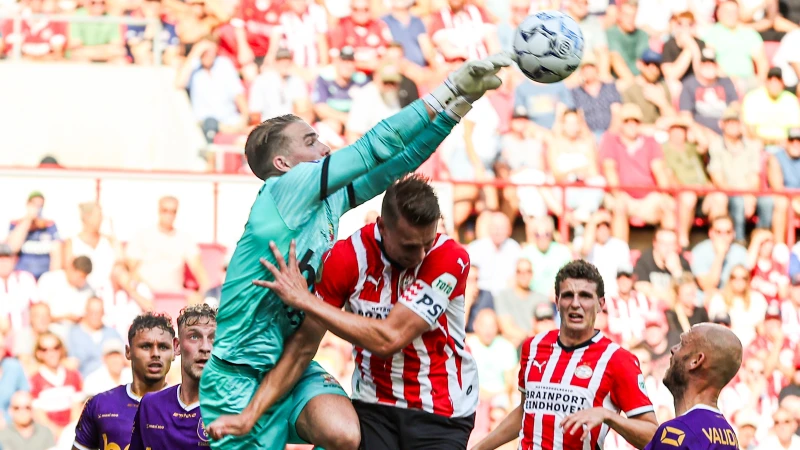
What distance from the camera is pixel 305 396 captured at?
17.2ft

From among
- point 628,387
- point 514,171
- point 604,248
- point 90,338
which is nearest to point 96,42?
point 90,338

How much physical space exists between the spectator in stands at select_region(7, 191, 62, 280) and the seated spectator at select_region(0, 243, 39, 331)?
0.20 ft

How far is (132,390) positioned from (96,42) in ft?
21.7

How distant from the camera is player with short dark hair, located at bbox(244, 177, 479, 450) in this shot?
205 inches

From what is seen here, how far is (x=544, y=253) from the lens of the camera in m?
11.9

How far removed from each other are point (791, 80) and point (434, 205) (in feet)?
33.7

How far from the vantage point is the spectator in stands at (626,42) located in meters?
14.0

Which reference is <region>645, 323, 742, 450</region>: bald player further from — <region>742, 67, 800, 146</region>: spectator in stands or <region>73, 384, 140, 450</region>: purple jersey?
<region>742, 67, 800, 146</region>: spectator in stands

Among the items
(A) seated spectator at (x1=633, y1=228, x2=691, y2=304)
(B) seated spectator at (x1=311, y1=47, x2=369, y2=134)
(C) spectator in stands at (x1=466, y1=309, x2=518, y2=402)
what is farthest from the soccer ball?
(B) seated spectator at (x1=311, y1=47, x2=369, y2=134)

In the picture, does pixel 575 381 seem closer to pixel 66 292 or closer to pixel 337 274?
pixel 337 274

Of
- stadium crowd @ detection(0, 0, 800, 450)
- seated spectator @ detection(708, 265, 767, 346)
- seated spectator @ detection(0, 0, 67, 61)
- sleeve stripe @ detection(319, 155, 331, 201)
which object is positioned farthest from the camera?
seated spectator @ detection(0, 0, 67, 61)

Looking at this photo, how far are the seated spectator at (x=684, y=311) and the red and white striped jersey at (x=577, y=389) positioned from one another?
17.9 ft

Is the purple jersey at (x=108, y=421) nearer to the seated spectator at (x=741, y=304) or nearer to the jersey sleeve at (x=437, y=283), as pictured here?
the jersey sleeve at (x=437, y=283)

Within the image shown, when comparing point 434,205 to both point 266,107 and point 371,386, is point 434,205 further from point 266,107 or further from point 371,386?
point 266,107
